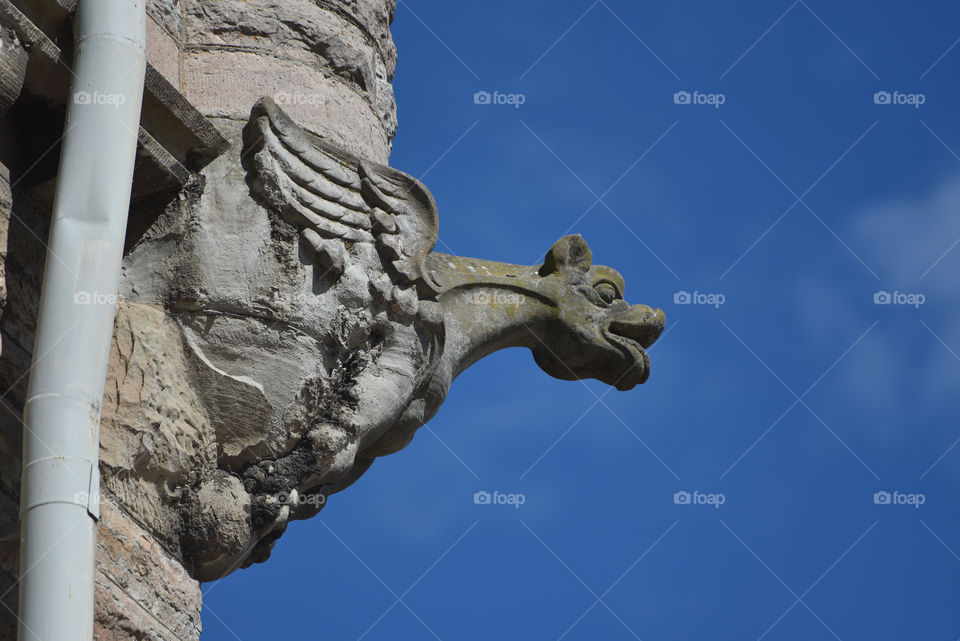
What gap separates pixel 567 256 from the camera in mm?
5504

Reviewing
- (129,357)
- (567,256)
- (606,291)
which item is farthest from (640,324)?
(129,357)

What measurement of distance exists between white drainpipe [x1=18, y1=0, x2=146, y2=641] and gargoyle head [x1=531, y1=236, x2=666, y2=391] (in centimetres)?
165

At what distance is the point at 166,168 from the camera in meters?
4.54

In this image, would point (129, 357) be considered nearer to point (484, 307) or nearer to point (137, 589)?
point (137, 589)

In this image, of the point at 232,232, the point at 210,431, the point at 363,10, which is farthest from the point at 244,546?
the point at 363,10

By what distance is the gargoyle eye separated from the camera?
5.54m

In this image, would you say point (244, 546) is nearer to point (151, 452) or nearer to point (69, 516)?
point (151, 452)

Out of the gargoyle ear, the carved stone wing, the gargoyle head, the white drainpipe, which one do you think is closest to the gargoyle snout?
the gargoyle head

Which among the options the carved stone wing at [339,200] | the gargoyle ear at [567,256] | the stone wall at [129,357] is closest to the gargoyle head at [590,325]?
the gargoyle ear at [567,256]

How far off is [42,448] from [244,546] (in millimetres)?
840

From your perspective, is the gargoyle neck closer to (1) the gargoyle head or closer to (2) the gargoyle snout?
(1) the gargoyle head

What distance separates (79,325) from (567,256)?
1.99 metres

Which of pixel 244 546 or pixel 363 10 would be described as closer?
pixel 244 546

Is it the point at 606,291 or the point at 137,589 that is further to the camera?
the point at 606,291
